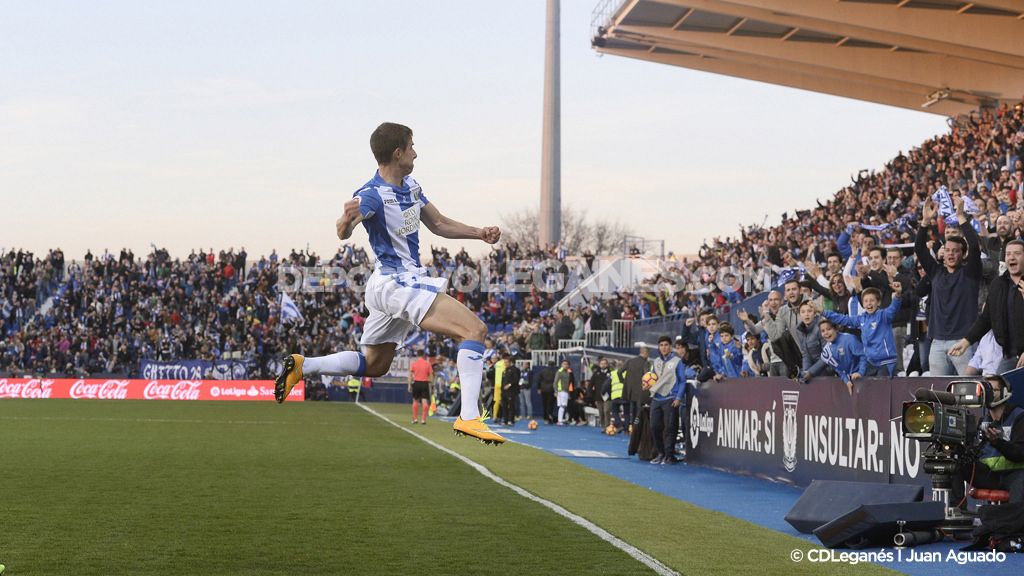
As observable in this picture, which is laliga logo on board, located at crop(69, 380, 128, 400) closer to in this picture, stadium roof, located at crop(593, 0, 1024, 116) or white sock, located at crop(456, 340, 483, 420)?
stadium roof, located at crop(593, 0, 1024, 116)

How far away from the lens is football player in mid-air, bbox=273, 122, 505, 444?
24.0ft

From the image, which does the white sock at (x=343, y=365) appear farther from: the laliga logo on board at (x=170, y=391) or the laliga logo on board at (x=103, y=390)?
the laliga logo on board at (x=103, y=390)

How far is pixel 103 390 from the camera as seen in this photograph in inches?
1825

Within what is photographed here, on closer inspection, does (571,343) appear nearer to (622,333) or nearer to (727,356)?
(622,333)

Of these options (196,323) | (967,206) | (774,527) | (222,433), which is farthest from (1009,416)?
(196,323)

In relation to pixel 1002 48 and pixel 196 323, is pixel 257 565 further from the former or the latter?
pixel 196 323

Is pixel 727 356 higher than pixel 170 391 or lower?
higher

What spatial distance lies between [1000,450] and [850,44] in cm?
3419

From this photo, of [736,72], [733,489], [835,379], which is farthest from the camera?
[736,72]

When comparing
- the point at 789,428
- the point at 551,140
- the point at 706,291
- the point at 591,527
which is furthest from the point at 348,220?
the point at 551,140

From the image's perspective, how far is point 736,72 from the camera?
1766 inches

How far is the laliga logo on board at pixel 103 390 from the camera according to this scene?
46250mm

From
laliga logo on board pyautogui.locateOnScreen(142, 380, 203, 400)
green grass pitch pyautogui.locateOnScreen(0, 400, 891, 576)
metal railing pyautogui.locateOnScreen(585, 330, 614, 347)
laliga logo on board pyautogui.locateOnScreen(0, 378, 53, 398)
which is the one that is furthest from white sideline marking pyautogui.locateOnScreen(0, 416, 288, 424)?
laliga logo on board pyautogui.locateOnScreen(0, 378, 53, 398)

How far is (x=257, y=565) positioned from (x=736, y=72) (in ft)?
128
